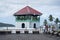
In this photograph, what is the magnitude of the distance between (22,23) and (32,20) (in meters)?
2.85

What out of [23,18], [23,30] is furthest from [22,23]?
[23,30]

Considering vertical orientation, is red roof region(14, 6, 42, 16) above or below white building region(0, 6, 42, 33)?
above

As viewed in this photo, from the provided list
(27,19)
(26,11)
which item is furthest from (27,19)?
(26,11)

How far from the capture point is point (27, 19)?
6556cm

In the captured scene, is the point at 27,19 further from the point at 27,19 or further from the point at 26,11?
the point at 26,11

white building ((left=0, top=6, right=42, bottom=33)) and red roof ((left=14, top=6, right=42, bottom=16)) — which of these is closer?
white building ((left=0, top=6, right=42, bottom=33))

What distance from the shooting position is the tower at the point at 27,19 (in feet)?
213

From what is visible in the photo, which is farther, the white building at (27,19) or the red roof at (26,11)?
the red roof at (26,11)

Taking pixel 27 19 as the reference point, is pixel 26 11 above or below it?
above

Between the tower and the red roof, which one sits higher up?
the red roof

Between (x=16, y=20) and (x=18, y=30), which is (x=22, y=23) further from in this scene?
(x=18, y=30)

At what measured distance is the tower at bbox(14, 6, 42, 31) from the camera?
6504 centimetres

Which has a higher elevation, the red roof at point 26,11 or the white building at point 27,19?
the red roof at point 26,11

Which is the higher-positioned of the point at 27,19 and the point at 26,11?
the point at 26,11
